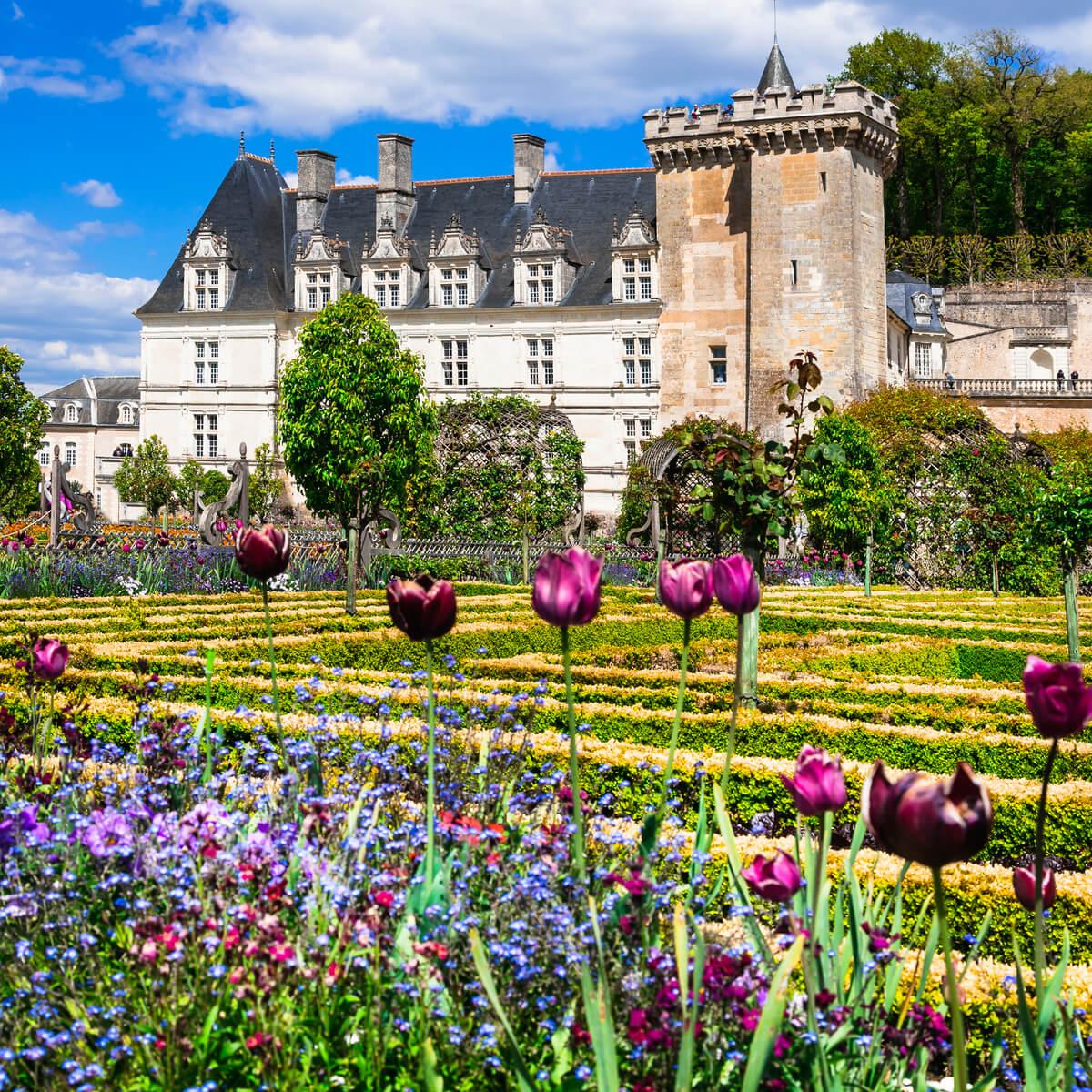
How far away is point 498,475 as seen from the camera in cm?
2527

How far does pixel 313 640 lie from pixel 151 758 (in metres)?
5.47

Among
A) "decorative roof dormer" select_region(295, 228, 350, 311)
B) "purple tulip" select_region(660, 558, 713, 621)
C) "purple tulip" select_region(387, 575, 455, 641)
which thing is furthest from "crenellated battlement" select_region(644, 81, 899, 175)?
"purple tulip" select_region(387, 575, 455, 641)

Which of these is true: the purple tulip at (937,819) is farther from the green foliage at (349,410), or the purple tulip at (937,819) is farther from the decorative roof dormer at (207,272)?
the decorative roof dormer at (207,272)

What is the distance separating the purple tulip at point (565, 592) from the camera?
2.99 m

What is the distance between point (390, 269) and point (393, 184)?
3060 millimetres

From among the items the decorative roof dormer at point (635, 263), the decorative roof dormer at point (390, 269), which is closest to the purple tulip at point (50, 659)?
the decorative roof dormer at point (635, 263)

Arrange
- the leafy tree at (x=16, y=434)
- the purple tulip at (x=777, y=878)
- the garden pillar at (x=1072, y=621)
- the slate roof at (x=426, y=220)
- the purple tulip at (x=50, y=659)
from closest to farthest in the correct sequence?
the purple tulip at (x=777, y=878), the purple tulip at (x=50, y=659), the garden pillar at (x=1072, y=621), the leafy tree at (x=16, y=434), the slate roof at (x=426, y=220)

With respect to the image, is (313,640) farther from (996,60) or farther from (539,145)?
(996,60)

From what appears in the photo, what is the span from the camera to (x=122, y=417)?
58.4 meters

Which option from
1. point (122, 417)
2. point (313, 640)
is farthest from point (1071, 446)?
point (122, 417)

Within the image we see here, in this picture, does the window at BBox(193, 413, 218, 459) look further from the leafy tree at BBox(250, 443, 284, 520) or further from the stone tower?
the stone tower

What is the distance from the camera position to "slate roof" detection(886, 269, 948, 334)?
42.9m

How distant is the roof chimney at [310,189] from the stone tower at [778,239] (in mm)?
12232

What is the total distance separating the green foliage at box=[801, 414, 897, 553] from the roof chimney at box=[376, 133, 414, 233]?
24.4 meters
